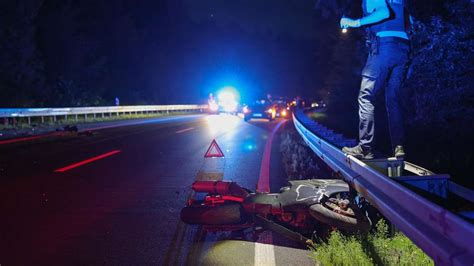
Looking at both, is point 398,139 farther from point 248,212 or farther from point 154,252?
point 154,252

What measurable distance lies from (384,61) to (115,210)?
398cm

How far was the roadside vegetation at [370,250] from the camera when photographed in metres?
3.57

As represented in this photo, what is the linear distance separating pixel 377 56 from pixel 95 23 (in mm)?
46845

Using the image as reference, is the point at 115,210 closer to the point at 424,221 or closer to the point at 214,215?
the point at 214,215

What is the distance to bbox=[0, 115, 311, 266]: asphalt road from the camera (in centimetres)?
418

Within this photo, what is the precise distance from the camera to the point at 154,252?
168 inches

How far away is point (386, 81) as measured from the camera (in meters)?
5.15

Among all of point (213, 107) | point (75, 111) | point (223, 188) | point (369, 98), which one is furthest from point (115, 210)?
point (213, 107)

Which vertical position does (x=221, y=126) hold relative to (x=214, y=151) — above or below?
below

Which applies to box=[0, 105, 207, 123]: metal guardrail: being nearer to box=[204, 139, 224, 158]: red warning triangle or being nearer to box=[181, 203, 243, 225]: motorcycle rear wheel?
box=[204, 139, 224, 158]: red warning triangle

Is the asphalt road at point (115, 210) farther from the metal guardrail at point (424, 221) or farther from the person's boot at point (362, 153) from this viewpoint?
the person's boot at point (362, 153)

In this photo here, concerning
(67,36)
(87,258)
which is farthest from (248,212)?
(67,36)

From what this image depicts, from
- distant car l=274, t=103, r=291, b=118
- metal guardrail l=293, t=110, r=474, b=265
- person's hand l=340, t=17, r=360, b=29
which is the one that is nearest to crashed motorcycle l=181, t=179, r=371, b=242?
metal guardrail l=293, t=110, r=474, b=265

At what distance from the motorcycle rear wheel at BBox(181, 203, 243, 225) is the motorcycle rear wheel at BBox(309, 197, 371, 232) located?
3.51 feet
